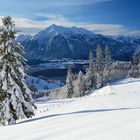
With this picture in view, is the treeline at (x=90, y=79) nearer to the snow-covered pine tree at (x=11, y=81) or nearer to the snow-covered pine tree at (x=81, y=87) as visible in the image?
the snow-covered pine tree at (x=81, y=87)

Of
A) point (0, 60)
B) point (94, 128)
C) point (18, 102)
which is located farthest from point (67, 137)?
point (0, 60)

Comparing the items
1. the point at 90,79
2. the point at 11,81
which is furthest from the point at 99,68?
the point at 11,81

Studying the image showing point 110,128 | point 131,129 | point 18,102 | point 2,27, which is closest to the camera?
point 131,129

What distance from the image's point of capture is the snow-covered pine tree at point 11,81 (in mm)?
24938

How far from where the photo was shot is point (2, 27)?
1056 inches

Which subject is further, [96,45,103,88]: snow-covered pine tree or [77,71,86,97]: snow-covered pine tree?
[96,45,103,88]: snow-covered pine tree

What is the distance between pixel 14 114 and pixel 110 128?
614 inches

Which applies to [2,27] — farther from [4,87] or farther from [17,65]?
[4,87]

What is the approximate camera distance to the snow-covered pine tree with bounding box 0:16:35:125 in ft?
81.8

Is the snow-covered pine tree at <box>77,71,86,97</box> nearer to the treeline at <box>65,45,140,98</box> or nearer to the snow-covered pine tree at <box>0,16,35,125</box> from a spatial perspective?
the treeline at <box>65,45,140,98</box>

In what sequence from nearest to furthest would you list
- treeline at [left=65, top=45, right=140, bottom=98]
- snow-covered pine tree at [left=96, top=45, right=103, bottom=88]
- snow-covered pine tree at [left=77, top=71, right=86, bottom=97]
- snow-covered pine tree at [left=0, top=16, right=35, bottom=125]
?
snow-covered pine tree at [left=0, top=16, right=35, bottom=125] < treeline at [left=65, top=45, right=140, bottom=98] < snow-covered pine tree at [left=77, top=71, right=86, bottom=97] < snow-covered pine tree at [left=96, top=45, right=103, bottom=88]

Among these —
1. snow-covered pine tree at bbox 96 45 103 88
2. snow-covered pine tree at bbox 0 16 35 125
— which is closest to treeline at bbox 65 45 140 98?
snow-covered pine tree at bbox 96 45 103 88

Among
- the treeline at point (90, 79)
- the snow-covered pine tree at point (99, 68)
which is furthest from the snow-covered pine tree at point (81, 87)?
the snow-covered pine tree at point (99, 68)

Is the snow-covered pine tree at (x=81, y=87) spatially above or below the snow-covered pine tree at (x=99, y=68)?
below
